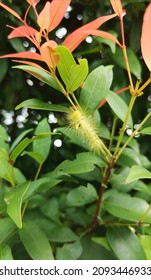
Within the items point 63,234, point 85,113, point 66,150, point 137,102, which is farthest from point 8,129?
point 85,113

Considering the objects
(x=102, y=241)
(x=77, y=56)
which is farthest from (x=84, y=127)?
(x=77, y=56)

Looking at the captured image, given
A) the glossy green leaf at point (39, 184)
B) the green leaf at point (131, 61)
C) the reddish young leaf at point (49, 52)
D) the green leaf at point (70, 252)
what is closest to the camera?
the reddish young leaf at point (49, 52)

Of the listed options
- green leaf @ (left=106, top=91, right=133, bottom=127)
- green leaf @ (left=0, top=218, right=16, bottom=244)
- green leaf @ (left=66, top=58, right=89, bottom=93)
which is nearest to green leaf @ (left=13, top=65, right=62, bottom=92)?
green leaf @ (left=66, top=58, right=89, bottom=93)

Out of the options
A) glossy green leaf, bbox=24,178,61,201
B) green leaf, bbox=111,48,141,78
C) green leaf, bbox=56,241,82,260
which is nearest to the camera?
glossy green leaf, bbox=24,178,61,201

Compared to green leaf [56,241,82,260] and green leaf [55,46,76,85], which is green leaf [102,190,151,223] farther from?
green leaf [55,46,76,85]

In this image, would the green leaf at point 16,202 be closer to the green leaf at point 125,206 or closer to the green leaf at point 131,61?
the green leaf at point 125,206

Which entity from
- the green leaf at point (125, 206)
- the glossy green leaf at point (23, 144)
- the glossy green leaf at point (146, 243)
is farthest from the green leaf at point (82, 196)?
the glossy green leaf at point (23, 144)
